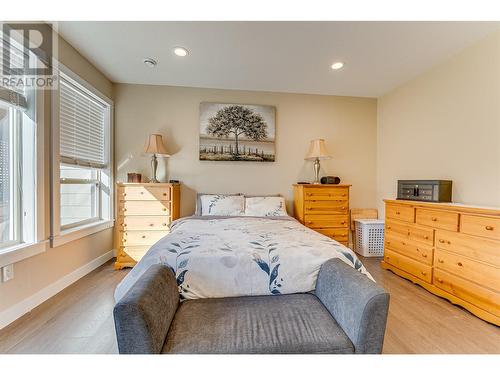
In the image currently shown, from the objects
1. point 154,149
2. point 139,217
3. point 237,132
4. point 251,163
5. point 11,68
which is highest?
point 11,68

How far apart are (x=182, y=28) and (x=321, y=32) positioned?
4.12 ft

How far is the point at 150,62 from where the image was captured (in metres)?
2.62

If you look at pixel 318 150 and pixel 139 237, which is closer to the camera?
pixel 139 237

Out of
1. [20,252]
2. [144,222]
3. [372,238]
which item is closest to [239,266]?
[20,252]

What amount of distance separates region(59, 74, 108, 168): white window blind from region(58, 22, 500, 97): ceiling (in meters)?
0.44

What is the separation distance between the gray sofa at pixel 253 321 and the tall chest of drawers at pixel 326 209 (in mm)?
1798

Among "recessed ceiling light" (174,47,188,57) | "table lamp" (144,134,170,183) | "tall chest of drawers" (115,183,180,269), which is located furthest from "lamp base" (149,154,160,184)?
"recessed ceiling light" (174,47,188,57)

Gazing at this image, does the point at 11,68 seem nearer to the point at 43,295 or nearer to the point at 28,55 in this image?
the point at 28,55

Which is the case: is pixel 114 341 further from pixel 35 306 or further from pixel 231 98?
pixel 231 98

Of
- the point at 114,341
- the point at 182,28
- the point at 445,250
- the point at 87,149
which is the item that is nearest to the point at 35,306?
the point at 114,341

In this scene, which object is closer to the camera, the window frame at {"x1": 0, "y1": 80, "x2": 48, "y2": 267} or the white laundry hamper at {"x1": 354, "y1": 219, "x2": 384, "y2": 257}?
the window frame at {"x1": 0, "y1": 80, "x2": 48, "y2": 267}

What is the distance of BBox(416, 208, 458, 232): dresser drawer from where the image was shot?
6.79ft

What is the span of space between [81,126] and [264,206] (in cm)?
242

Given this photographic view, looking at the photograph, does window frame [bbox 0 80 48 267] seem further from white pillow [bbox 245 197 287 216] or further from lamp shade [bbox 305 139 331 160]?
lamp shade [bbox 305 139 331 160]
